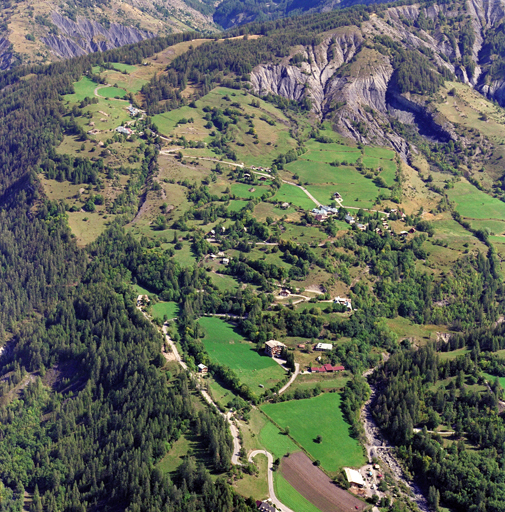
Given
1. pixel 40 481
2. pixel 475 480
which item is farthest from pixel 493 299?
pixel 40 481

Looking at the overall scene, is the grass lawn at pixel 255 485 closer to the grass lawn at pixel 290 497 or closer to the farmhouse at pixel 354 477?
the grass lawn at pixel 290 497

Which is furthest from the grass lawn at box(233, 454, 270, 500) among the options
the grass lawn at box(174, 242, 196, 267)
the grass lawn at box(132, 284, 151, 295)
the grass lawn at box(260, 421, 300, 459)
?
the grass lawn at box(174, 242, 196, 267)

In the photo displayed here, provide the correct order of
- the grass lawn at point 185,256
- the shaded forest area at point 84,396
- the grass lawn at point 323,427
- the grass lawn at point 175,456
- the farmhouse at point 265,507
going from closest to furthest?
1. the farmhouse at point 265,507
2. the shaded forest area at point 84,396
3. the grass lawn at point 175,456
4. the grass lawn at point 323,427
5. the grass lawn at point 185,256

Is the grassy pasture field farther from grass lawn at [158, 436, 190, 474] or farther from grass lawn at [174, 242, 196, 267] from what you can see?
grass lawn at [174, 242, 196, 267]

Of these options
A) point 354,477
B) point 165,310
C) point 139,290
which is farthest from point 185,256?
point 354,477

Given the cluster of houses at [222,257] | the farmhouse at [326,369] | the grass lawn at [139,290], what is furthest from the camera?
the cluster of houses at [222,257]

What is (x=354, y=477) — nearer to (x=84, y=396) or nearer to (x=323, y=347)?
(x=323, y=347)

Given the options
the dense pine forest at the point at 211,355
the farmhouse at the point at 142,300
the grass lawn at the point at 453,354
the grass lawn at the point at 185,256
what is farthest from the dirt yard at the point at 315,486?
the grass lawn at the point at 185,256
